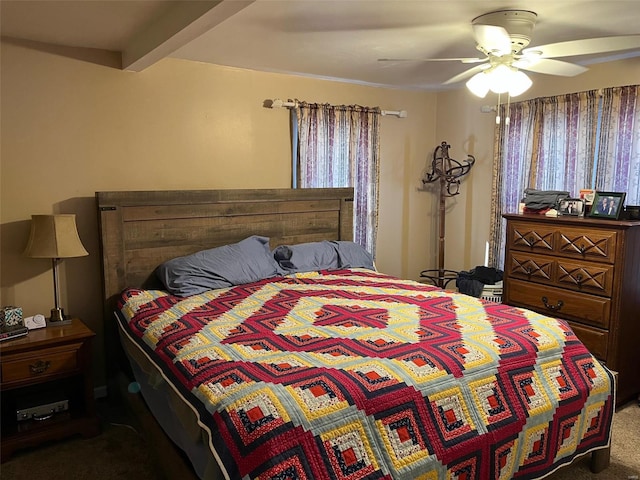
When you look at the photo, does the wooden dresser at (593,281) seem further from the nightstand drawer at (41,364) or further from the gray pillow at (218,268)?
the nightstand drawer at (41,364)

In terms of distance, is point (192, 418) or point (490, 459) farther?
point (490, 459)

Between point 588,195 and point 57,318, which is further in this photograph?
point 588,195

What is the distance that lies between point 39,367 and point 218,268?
1158 mm

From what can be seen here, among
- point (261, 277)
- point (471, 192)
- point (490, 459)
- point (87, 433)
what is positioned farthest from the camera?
point (471, 192)

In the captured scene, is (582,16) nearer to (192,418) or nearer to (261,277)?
(261,277)

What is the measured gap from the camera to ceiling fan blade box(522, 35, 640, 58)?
2232 millimetres

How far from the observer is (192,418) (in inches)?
69.2

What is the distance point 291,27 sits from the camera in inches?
108

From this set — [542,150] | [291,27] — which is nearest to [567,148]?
[542,150]

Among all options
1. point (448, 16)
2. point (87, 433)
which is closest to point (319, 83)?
point (448, 16)

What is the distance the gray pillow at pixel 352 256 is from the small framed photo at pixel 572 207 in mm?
1459

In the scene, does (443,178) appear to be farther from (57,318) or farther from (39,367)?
(39,367)

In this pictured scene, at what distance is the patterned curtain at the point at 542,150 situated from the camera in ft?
11.8

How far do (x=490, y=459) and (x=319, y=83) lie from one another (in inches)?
126
